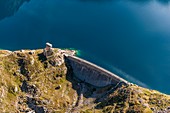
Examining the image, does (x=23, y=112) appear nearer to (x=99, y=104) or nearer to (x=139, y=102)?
(x=99, y=104)

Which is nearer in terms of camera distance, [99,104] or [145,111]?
[145,111]

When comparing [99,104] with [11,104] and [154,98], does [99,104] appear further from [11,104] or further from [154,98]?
[11,104]

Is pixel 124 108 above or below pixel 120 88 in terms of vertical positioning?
below

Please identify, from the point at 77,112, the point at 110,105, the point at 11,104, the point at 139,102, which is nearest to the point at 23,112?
the point at 11,104

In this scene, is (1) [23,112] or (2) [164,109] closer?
(2) [164,109]

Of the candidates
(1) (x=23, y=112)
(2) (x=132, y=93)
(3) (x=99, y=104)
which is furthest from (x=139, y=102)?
(1) (x=23, y=112)

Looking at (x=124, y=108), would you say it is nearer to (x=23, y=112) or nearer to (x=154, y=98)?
(x=154, y=98)

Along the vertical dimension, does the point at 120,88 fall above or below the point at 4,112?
above
